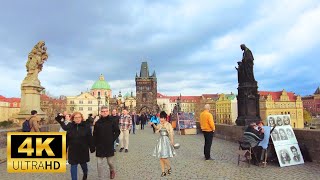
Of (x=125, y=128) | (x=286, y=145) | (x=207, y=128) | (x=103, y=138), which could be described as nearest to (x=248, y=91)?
(x=207, y=128)

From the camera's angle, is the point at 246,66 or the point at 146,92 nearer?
the point at 246,66

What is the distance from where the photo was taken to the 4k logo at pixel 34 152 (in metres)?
5.18

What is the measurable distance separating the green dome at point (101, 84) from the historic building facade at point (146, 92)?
553 inches

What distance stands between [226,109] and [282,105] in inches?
1083

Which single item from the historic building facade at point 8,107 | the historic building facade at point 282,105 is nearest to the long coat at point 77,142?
the historic building facade at point 282,105

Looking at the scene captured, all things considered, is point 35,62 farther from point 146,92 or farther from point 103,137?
point 146,92

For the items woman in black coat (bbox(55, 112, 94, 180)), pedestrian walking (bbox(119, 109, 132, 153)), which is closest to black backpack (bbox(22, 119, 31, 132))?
woman in black coat (bbox(55, 112, 94, 180))

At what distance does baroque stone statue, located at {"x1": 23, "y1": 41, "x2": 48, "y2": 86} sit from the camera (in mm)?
15922

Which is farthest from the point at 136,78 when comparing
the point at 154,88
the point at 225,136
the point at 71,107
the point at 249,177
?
the point at 249,177

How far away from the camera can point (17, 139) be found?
5.33 m

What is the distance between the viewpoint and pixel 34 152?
5172 mm

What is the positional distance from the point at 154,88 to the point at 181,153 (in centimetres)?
12847

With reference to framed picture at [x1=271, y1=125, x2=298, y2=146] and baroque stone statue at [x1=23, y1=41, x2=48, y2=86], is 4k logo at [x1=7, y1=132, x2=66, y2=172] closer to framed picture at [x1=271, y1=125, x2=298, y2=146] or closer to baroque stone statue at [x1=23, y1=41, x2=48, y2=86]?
framed picture at [x1=271, y1=125, x2=298, y2=146]

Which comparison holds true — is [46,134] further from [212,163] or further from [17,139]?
[212,163]
